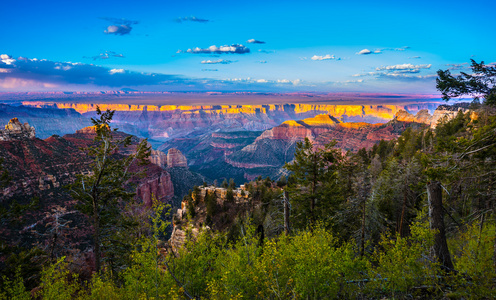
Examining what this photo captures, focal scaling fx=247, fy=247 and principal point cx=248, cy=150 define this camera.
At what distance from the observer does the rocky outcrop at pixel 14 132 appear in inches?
2625

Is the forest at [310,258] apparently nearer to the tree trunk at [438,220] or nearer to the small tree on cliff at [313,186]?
the tree trunk at [438,220]

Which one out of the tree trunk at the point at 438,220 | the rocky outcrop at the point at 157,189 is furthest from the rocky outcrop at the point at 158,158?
the tree trunk at the point at 438,220

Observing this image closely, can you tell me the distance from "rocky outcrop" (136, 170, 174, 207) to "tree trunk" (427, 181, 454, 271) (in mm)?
100148

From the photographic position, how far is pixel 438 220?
11.3 metres

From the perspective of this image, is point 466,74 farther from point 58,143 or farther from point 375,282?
point 58,143

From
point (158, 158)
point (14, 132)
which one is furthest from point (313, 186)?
point (158, 158)

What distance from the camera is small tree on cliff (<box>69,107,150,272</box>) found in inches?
633

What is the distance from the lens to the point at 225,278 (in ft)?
31.3

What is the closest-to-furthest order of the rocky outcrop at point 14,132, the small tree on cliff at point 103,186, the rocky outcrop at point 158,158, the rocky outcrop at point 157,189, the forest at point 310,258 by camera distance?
1. the forest at point 310,258
2. the small tree on cliff at point 103,186
3. the rocky outcrop at point 14,132
4. the rocky outcrop at point 157,189
5. the rocky outcrop at point 158,158

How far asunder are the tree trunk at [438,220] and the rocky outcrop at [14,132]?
91.7 metres

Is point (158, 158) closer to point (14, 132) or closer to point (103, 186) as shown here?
point (14, 132)

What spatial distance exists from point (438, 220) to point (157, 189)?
115480mm

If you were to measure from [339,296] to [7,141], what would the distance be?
287 ft

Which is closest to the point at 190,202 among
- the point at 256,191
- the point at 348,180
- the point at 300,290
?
the point at 256,191
